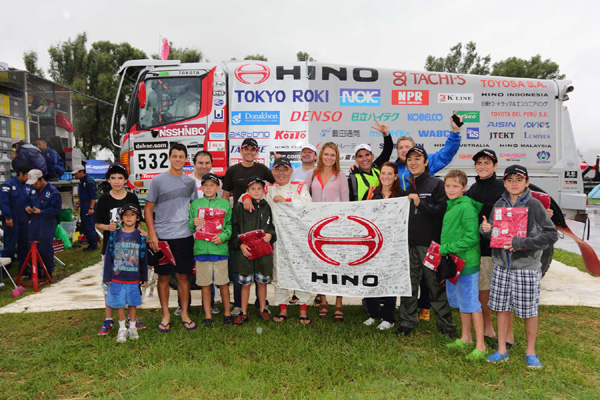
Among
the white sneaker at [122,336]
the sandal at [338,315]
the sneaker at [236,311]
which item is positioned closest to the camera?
the white sneaker at [122,336]

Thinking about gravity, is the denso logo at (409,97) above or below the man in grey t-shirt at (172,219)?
above

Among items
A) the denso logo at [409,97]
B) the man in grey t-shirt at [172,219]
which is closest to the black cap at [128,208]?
the man in grey t-shirt at [172,219]

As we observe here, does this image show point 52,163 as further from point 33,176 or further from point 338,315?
point 338,315

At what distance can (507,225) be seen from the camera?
3.41 meters

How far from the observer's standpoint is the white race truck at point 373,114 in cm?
647

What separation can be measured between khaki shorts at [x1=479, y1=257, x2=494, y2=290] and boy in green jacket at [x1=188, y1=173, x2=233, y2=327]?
263cm

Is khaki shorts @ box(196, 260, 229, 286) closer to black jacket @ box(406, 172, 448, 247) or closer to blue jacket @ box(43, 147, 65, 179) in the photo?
black jacket @ box(406, 172, 448, 247)

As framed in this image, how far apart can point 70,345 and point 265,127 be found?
4085mm

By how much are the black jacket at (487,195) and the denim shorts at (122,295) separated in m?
3.50

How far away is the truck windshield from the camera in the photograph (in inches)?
264

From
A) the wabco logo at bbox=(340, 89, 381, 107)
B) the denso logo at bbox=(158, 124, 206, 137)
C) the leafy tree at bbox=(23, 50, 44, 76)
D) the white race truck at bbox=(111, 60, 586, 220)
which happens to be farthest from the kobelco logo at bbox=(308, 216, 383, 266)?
the leafy tree at bbox=(23, 50, 44, 76)

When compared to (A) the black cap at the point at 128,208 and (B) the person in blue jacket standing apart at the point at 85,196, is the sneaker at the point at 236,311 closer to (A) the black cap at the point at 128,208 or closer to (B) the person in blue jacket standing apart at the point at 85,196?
(A) the black cap at the point at 128,208

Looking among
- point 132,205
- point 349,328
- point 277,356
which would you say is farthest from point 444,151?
point 132,205

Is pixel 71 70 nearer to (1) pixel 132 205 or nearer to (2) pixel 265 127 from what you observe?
(2) pixel 265 127
